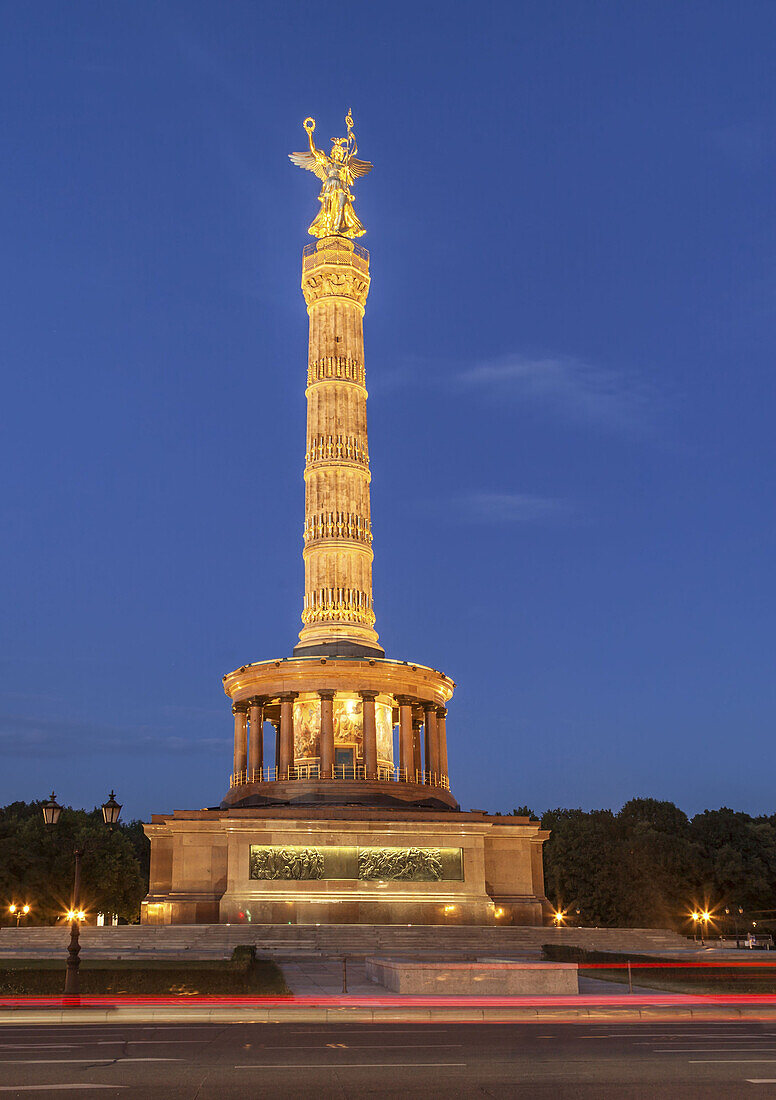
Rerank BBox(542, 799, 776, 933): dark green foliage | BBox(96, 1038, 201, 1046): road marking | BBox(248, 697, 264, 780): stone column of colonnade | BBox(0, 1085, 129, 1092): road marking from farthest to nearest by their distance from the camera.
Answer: BBox(542, 799, 776, 933): dark green foliage, BBox(248, 697, 264, 780): stone column of colonnade, BBox(96, 1038, 201, 1046): road marking, BBox(0, 1085, 129, 1092): road marking

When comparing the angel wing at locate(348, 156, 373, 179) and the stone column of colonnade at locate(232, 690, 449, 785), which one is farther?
the angel wing at locate(348, 156, 373, 179)

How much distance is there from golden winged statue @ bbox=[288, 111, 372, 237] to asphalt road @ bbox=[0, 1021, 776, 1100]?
46.0m

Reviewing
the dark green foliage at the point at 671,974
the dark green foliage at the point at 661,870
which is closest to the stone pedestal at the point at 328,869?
the dark green foliage at the point at 671,974

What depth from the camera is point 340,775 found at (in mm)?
47156

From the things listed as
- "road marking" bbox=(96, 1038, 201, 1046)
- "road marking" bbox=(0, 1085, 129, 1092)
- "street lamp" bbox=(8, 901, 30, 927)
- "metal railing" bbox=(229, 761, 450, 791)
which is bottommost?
"road marking" bbox=(96, 1038, 201, 1046)

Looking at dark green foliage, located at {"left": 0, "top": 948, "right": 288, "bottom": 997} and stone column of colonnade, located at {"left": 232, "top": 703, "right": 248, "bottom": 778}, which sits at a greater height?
stone column of colonnade, located at {"left": 232, "top": 703, "right": 248, "bottom": 778}

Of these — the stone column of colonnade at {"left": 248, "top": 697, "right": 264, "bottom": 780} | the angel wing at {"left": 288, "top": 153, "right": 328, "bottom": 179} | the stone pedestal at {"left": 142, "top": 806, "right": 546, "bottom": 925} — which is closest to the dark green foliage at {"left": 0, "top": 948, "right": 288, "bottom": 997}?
the stone pedestal at {"left": 142, "top": 806, "right": 546, "bottom": 925}

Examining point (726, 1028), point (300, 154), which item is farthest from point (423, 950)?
point (300, 154)

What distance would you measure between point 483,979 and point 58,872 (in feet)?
150

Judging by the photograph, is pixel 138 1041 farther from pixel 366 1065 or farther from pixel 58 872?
pixel 58 872

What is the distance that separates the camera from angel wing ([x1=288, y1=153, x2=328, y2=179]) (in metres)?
58.2

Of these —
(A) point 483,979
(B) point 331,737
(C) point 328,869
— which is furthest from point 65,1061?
(B) point 331,737

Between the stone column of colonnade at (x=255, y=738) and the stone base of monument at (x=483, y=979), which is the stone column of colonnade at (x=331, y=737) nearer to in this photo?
the stone column of colonnade at (x=255, y=738)

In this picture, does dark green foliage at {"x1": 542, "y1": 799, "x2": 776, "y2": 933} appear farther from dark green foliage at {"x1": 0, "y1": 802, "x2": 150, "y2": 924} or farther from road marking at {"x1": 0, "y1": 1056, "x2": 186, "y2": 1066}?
road marking at {"x1": 0, "y1": 1056, "x2": 186, "y2": 1066}
